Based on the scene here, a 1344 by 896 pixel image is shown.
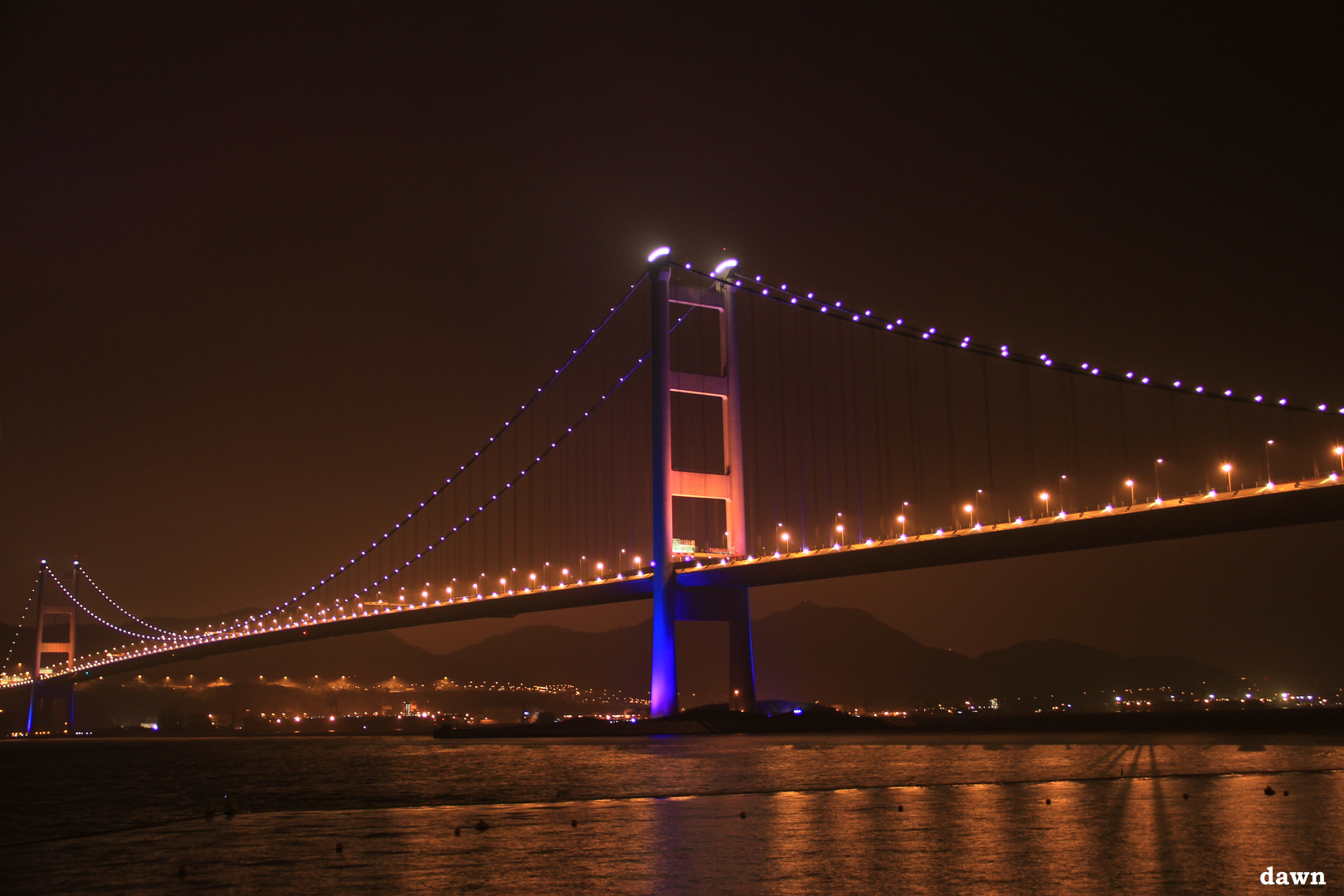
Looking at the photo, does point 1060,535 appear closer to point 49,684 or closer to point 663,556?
point 663,556

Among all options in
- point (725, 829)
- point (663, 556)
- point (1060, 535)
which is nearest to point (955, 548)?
point (1060, 535)

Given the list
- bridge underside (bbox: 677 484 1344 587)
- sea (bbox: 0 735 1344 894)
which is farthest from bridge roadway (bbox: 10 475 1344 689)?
sea (bbox: 0 735 1344 894)

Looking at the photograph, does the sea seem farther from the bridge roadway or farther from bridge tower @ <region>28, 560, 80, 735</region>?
bridge tower @ <region>28, 560, 80, 735</region>

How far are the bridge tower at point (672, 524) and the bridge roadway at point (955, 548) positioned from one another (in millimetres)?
1095

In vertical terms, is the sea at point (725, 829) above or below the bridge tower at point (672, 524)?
below

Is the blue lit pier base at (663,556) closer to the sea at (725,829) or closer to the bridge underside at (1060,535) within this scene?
Answer: the bridge underside at (1060,535)

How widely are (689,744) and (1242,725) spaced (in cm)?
2547

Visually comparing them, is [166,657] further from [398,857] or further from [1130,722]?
[398,857]

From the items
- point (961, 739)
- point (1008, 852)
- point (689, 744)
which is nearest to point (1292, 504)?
point (961, 739)

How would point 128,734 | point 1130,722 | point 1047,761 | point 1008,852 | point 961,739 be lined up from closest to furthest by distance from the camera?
point 1008,852, point 1047,761, point 961,739, point 1130,722, point 128,734

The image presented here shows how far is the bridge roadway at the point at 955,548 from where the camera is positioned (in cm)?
3086

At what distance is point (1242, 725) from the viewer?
48.1m

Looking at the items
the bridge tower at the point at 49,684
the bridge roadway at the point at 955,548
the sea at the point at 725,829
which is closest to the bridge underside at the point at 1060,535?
the bridge roadway at the point at 955,548

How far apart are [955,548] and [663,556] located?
469 inches
